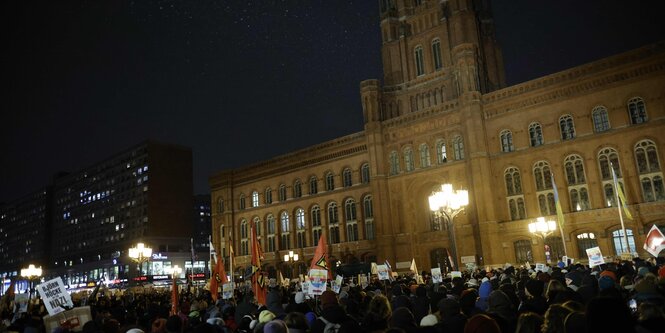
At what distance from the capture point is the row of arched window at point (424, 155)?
1882 inches

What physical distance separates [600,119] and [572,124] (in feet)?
7.09

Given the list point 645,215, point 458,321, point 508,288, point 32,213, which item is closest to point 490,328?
point 458,321

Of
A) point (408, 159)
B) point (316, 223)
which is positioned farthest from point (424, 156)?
point (316, 223)

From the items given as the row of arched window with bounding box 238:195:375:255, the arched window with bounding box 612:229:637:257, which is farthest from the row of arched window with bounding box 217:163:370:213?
the arched window with bounding box 612:229:637:257

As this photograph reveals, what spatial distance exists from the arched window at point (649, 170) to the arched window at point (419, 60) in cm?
2280

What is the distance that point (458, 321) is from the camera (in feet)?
24.8

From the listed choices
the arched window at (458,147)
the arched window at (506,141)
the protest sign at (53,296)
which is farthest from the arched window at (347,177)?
the protest sign at (53,296)

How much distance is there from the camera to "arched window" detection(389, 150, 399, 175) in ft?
170

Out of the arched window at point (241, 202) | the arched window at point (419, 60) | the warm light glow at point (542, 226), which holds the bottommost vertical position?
the warm light glow at point (542, 226)

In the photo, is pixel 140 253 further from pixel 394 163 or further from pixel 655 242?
pixel 655 242

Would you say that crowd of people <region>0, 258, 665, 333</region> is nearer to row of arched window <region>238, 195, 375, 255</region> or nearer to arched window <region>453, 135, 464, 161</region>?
arched window <region>453, 135, 464, 161</region>

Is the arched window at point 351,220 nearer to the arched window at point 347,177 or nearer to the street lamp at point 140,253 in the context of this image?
the arched window at point 347,177

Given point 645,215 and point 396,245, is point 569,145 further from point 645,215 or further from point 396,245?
point 396,245

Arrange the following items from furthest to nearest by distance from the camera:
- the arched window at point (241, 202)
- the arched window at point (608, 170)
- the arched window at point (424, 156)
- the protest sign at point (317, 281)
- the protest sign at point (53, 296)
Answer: the arched window at point (241, 202)
the arched window at point (424, 156)
the arched window at point (608, 170)
the protest sign at point (317, 281)
the protest sign at point (53, 296)
